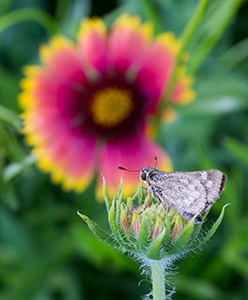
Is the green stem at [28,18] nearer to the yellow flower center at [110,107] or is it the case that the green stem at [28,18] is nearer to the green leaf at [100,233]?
the yellow flower center at [110,107]

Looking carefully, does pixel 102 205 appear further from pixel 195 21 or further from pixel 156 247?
pixel 156 247

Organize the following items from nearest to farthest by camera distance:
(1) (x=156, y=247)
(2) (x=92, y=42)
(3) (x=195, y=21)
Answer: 1. (1) (x=156, y=247)
2. (3) (x=195, y=21)
3. (2) (x=92, y=42)

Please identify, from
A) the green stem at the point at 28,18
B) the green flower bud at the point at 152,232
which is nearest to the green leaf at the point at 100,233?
the green flower bud at the point at 152,232

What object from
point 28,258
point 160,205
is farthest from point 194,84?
point 160,205

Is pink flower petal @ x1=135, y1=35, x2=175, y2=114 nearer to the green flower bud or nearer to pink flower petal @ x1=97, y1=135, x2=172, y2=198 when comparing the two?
pink flower petal @ x1=97, y1=135, x2=172, y2=198

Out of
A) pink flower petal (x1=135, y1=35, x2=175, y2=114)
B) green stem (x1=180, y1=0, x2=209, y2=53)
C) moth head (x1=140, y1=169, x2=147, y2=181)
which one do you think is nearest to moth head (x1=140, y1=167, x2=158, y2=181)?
moth head (x1=140, y1=169, x2=147, y2=181)

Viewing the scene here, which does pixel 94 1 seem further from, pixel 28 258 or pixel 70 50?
pixel 28 258

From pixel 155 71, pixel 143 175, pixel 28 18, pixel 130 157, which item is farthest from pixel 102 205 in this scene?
pixel 143 175
